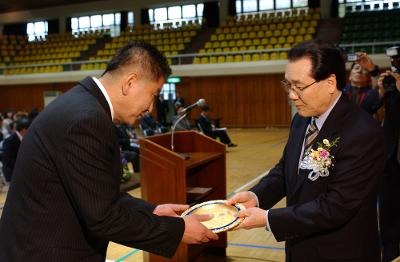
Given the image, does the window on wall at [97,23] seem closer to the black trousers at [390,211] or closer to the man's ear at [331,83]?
the black trousers at [390,211]

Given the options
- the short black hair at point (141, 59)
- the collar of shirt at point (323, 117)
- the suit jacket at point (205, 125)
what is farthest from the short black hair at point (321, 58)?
the suit jacket at point (205, 125)

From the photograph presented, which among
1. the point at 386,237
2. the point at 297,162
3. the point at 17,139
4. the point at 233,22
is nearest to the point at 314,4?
the point at 233,22

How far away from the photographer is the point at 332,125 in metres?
1.90

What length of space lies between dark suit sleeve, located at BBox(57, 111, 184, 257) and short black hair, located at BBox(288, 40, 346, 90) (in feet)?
2.99

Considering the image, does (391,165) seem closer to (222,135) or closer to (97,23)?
(222,135)

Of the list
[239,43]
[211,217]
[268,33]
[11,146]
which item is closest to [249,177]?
[11,146]

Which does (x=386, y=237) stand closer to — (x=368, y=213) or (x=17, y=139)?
(x=368, y=213)

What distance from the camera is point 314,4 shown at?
18.1 metres

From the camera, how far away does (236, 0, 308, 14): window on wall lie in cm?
1856

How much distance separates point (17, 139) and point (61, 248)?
20.4 feet

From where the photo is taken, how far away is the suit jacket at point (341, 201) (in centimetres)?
180

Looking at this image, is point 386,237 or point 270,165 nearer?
point 386,237

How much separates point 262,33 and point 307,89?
1600cm

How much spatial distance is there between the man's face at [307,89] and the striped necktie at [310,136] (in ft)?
0.26
